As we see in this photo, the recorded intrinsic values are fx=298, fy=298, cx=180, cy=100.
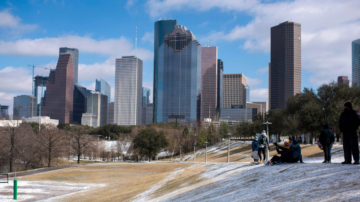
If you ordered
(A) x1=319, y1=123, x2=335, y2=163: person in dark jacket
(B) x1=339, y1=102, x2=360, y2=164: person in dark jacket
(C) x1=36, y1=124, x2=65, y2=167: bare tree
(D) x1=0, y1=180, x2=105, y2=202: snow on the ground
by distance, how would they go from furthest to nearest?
1. (C) x1=36, y1=124, x2=65, y2=167: bare tree
2. (D) x1=0, y1=180, x2=105, y2=202: snow on the ground
3. (A) x1=319, y1=123, x2=335, y2=163: person in dark jacket
4. (B) x1=339, y1=102, x2=360, y2=164: person in dark jacket

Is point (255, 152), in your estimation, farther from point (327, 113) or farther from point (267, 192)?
point (327, 113)

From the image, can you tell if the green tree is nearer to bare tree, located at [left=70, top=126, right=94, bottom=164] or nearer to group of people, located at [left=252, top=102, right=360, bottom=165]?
bare tree, located at [left=70, top=126, right=94, bottom=164]

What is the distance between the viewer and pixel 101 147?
293 ft

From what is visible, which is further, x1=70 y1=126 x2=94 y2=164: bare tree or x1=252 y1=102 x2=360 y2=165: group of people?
x1=70 y1=126 x2=94 y2=164: bare tree

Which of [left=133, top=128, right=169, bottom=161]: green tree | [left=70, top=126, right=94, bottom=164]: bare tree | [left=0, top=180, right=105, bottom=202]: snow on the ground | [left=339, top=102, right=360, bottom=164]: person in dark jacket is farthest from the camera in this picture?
[left=133, top=128, right=169, bottom=161]: green tree

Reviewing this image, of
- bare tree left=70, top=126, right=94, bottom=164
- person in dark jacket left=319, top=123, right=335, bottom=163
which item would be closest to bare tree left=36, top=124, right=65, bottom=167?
bare tree left=70, top=126, right=94, bottom=164

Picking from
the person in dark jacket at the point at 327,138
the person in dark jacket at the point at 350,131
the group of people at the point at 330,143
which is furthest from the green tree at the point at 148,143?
the person in dark jacket at the point at 350,131

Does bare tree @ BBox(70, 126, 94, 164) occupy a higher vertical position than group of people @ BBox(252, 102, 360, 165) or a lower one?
lower

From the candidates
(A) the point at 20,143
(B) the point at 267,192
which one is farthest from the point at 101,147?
(B) the point at 267,192

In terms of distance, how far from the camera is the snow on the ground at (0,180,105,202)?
23.0 meters

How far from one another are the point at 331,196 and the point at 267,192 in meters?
2.88

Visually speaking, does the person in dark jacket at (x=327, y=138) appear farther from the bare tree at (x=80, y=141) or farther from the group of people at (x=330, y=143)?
the bare tree at (x=80, y=141)

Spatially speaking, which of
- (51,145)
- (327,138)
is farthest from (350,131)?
(51,145)

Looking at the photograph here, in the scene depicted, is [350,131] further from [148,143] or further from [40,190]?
[148,143]
